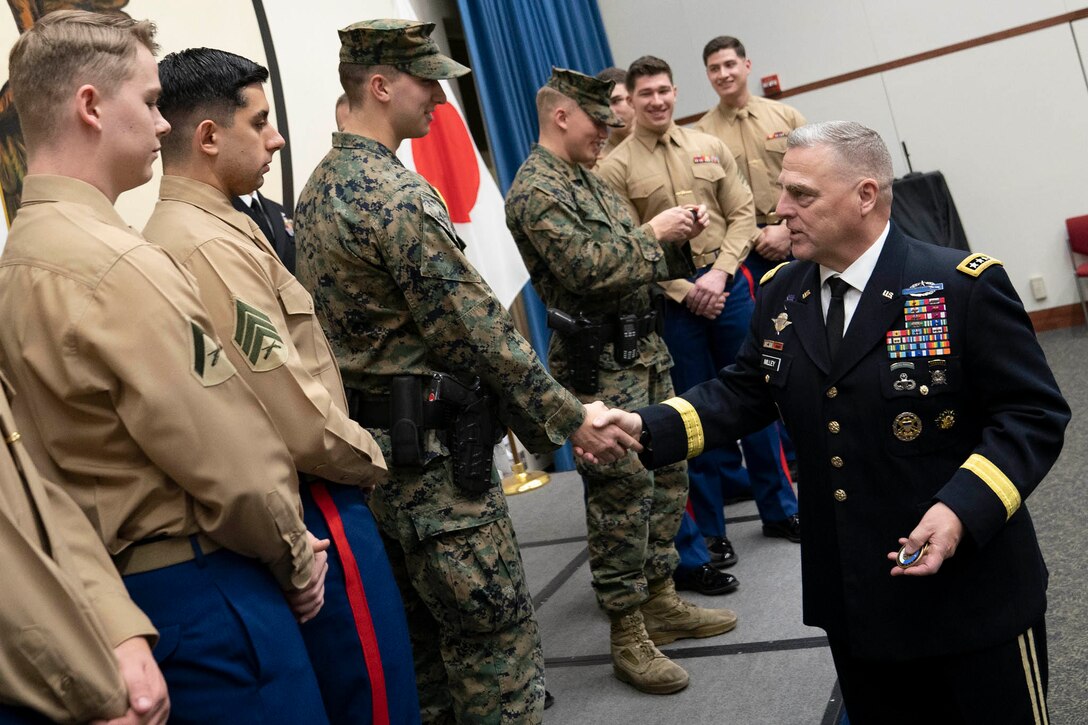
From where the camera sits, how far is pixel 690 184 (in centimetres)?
369

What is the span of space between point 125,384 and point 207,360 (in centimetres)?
10

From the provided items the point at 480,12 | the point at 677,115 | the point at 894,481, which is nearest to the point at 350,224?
the point at 894,481

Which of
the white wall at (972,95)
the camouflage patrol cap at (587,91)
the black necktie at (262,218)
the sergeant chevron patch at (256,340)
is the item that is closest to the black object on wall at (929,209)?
the white wall at (972,95)

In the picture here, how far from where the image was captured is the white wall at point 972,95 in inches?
234

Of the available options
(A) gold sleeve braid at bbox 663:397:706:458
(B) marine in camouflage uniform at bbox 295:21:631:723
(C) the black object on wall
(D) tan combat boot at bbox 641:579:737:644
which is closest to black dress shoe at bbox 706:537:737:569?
(D) tan combat boot at bbox 641:579:737:644

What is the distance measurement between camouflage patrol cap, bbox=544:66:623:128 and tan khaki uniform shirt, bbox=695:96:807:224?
152 cm

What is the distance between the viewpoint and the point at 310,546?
1.50 meters

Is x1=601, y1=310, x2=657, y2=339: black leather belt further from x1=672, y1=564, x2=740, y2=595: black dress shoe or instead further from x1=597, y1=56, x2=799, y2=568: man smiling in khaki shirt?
x1=672, y1=564, x2=740, y2=595: black dress shoe

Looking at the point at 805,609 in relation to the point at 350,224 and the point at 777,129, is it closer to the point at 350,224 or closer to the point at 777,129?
the point at 350,224

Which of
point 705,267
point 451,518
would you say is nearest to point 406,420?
point 451,518

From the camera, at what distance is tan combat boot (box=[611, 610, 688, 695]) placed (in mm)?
2664

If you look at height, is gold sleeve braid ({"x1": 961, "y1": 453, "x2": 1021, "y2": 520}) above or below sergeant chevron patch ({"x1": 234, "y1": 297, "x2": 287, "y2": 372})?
below

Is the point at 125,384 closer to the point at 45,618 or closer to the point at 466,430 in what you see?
the point at 45,618

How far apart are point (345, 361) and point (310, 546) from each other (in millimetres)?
610
